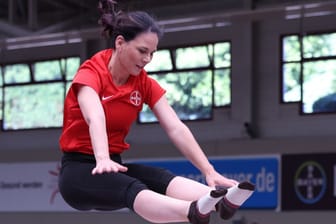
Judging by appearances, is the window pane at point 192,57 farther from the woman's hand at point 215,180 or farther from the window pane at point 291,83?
the woman's hand at point 215,180

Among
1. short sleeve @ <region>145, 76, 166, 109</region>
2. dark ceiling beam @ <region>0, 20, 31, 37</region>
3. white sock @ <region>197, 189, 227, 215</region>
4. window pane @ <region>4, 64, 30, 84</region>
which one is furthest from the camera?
window pane @ <region>4, 64, 30, 84</region>

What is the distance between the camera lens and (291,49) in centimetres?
1201

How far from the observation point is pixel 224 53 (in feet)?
41.0

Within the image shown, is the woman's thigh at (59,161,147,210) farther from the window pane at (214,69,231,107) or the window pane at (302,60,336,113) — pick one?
the window pane at (214,69,231,107)

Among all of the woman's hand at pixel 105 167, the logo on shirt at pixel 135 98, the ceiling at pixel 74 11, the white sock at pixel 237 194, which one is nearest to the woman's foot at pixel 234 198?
the white sock at pixel 237 194

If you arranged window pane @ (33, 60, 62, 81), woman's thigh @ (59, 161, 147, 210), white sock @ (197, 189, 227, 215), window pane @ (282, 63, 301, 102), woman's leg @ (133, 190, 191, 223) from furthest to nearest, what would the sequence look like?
window pane @ (33, 60, 62, 81), window pane @ (282, 63, 301, 102), woman's thigh @ (59, 161, 147, 210), woman's leg @ (133, 190, 191, 223), white sock @ (197, 189, 227, 215)

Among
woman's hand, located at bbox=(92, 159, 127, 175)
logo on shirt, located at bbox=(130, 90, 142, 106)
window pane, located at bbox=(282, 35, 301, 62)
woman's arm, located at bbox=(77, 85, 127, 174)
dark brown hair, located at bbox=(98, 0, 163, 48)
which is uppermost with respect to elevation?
window pane, located at bbox=(282, 35, 301, 62)

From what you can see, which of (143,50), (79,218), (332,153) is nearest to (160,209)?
(143,50)

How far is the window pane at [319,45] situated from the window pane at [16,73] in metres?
5.27

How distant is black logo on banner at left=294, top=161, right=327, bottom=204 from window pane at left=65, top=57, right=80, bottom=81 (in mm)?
4497

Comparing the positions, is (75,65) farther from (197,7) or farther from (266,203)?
(266,203)

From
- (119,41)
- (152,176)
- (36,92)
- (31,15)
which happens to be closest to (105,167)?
(152,176)

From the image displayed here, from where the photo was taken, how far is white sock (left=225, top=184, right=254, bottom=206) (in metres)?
3.12

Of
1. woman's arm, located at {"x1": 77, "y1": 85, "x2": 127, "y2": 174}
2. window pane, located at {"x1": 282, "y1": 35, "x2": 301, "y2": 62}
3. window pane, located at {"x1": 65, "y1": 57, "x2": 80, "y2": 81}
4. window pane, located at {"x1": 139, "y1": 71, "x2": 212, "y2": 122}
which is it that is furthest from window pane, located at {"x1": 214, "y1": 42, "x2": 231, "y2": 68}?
woman's arm, located at {"x1": 77, "y1": 85, "x2": 127, "y2": 174}
